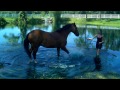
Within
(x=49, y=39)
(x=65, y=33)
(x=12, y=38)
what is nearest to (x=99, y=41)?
(x=65, y=33)

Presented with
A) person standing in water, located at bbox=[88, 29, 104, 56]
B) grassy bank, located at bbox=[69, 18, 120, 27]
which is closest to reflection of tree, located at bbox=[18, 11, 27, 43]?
grassy bank, located at bbox=[69, 18, 120, 27]

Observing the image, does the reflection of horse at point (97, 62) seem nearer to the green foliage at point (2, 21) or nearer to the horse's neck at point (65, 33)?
the horse's neck at point (65, 33)

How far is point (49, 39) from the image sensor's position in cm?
540

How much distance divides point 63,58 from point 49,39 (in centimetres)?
46

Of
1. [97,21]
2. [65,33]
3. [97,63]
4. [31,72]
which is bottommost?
[31,72]

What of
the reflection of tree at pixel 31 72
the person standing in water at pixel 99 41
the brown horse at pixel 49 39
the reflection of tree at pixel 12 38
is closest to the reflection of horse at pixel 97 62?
the person standing in water at pixel 99 41

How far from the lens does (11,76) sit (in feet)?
16.9

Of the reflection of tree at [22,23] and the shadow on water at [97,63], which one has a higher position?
the reflection of tree at [22,23]

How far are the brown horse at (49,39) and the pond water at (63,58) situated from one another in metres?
0.08

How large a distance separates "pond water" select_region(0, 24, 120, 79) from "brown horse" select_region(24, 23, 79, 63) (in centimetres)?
8

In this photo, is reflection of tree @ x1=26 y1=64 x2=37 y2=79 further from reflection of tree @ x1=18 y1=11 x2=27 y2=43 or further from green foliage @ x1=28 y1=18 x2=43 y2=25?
green foliage @ x1=28 y1=18 x2=43 y2=25

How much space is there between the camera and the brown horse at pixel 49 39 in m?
5.26

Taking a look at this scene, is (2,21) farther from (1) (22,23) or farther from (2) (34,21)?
(2) (34,21)
